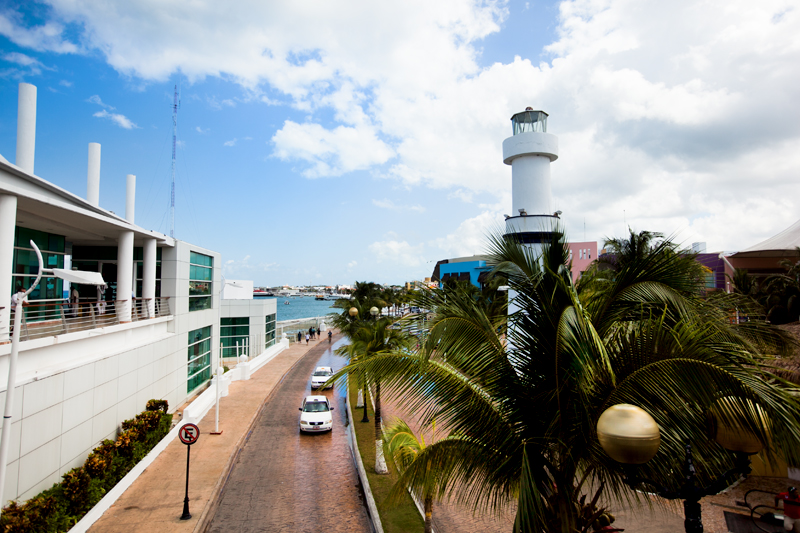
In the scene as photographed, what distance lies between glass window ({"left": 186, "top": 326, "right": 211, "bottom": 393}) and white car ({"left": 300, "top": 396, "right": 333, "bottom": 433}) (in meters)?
7.57

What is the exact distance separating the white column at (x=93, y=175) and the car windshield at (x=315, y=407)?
519 inches

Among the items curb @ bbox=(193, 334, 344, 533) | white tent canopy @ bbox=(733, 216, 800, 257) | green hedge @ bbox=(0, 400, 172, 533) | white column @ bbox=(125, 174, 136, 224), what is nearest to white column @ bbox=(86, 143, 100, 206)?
white column @ bbox=(125, 174, 136, 224)

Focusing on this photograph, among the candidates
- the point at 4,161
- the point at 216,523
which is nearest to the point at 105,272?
the point at 4,161

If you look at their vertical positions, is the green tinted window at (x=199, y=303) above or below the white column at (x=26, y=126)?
below

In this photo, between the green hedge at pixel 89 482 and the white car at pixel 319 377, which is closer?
the green hedge at pixel 89 482

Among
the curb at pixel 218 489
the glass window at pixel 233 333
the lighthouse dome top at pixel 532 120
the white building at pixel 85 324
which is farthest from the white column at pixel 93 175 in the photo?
the lighthouse dome top at pixel 532 120

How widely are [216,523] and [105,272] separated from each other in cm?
1693

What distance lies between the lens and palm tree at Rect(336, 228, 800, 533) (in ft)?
14.1

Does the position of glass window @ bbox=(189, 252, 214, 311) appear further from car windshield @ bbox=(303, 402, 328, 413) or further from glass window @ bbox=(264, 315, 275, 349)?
glass window @ bbox=(264, 315, 275, 349)

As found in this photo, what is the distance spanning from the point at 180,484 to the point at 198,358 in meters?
13.4

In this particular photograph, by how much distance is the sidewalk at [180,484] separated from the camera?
10.6m

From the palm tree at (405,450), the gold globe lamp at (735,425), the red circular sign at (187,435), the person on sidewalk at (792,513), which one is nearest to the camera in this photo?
the gold globe lamp at (735,425)

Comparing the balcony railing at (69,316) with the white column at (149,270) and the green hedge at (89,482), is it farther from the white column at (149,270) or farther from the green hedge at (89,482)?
the green hedge at (89,482)

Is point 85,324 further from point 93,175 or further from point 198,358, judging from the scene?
point 198,358
